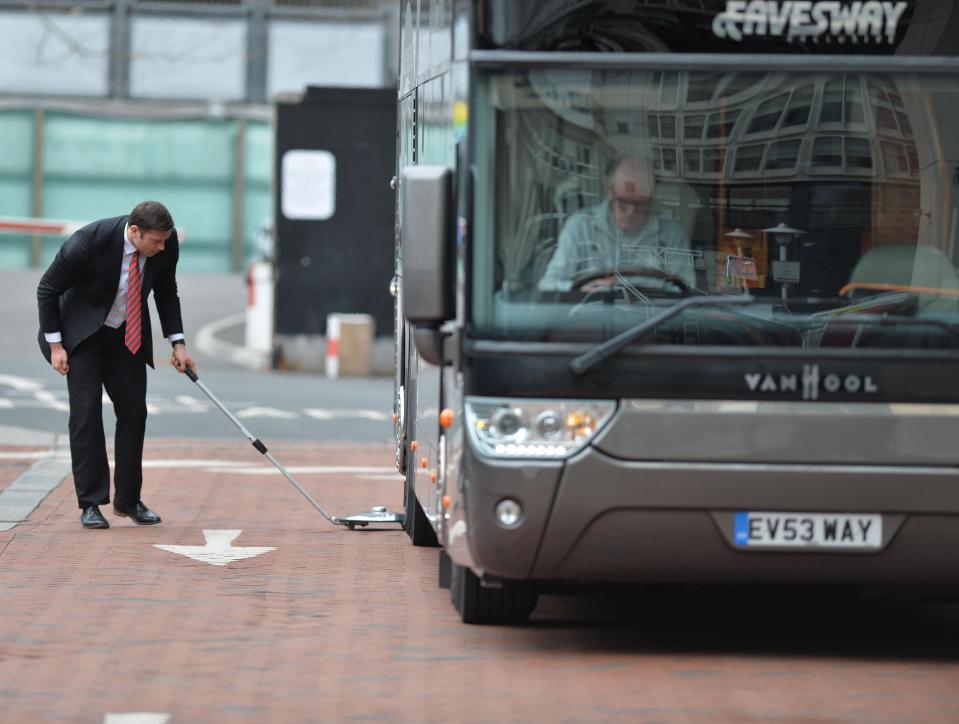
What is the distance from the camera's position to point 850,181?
23.6 ft

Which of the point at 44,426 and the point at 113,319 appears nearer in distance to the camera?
the point at 113,319

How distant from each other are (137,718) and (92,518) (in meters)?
4.91

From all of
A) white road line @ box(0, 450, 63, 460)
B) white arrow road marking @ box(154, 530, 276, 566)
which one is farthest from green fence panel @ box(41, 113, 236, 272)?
white arrow road marking @ box(154, 530, 276, 566)

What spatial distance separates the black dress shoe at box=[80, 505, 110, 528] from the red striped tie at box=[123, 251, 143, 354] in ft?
2.81

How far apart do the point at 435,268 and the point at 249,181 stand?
118ft

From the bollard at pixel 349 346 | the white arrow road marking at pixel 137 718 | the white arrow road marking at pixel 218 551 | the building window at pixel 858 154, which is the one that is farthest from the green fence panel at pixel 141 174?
the white arrow road marking at pixel 137 718

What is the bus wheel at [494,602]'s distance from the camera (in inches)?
303

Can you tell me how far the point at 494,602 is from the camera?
7.73 meters

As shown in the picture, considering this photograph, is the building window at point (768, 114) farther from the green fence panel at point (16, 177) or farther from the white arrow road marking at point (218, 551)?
the green fence panel at point (16, 177)

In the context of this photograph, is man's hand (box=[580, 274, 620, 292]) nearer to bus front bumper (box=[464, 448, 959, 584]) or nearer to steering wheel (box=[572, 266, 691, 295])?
steering wheel (box=[572, 266, 691, 295])

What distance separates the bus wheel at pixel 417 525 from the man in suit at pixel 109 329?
136 cm

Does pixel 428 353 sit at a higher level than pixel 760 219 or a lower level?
lower

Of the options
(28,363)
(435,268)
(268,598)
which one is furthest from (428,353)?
(28,363)

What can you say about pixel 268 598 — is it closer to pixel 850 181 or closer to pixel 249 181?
pixel 850 181
